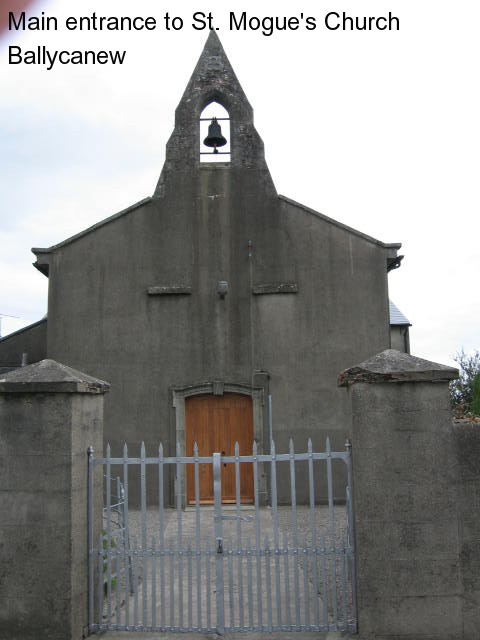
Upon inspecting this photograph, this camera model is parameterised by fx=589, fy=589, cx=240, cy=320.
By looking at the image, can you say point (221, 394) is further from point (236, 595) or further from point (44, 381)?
point (44, 381)

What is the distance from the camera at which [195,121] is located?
1303cm

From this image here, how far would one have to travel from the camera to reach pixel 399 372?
17.0 ft

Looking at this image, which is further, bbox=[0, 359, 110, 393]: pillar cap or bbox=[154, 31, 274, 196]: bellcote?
bbox=[154, 31, 274, 196]: bellcote

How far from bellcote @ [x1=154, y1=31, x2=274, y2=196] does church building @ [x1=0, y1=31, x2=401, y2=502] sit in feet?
1.44

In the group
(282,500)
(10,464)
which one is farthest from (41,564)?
(282,500)

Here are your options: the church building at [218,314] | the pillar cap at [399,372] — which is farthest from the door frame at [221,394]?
the pillar cap at [399,372]

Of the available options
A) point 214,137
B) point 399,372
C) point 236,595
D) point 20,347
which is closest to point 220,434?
point 20,347

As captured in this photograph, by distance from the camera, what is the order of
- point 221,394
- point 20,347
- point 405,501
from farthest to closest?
point 20,347, point 221,394, point 405,501

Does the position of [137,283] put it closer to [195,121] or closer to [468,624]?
[195,121]

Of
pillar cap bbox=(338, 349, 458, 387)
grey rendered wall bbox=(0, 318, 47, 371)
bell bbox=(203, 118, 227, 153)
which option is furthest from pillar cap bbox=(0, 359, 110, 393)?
grey rendered wall bbox=(0, 318, 47, 371)

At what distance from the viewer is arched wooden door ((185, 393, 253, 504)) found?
39.7ft

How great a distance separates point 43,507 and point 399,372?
3.38 metres

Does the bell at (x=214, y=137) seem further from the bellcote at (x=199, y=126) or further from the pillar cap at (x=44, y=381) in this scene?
the pillar cap at (x=44, y=381)

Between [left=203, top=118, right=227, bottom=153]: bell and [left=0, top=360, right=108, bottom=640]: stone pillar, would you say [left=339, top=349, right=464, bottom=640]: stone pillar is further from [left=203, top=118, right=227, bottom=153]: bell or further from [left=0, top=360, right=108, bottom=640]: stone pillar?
[left=203, top=118, right=227, bottom=153]: bell
